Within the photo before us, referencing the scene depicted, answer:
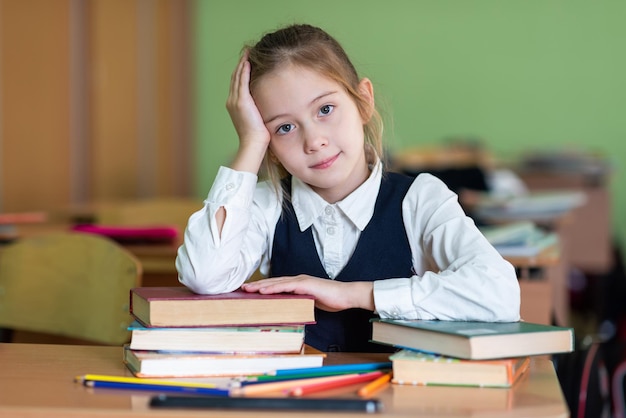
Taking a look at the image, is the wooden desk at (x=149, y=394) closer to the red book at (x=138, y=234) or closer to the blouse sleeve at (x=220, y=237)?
the blouse sleeve at (x=220, y=237)

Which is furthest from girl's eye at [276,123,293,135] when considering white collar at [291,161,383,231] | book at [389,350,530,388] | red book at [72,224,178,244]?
red book at [72,224,178,244]

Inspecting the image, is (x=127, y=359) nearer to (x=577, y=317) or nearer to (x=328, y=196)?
(x=328, y=196)

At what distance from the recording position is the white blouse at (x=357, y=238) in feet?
4.25

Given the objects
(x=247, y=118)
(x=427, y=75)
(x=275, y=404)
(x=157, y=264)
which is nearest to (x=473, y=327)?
(x=275, y=404)

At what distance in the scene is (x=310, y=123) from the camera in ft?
4.80

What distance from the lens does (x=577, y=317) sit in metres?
5.44

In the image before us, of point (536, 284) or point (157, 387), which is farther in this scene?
point (536, 284)

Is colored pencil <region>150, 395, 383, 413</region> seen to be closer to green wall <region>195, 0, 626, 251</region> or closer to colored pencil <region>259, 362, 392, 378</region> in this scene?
colored pencil <region>259, 362, 392, 378</region>

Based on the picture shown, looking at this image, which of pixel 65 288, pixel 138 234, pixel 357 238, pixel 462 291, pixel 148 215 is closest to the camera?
pixel 462 291

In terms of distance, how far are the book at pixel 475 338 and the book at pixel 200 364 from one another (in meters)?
0.14

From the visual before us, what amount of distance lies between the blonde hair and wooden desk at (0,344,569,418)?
464 mm

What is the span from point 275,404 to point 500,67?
615 centimetres

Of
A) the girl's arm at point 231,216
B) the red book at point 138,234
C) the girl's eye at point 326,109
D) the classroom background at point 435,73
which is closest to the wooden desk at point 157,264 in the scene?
the red book at point 138,234

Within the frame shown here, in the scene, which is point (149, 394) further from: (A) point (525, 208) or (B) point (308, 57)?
(A) point (525, 208)
